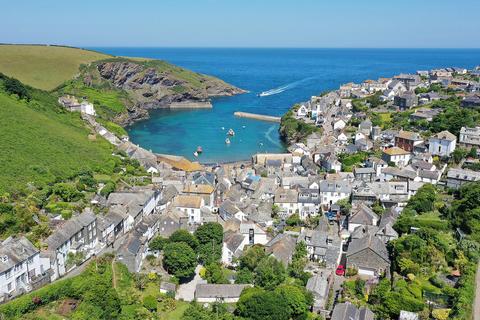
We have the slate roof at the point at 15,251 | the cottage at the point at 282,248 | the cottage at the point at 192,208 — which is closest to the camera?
the slate roof at the point at 15,251

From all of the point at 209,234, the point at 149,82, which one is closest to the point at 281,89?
the point at 149,82

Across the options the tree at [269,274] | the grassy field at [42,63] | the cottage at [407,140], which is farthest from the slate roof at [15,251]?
the grassy field at [42,63]

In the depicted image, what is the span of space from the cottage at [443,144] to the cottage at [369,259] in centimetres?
2123

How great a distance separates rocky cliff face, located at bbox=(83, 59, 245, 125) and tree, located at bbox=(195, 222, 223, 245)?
79.2m

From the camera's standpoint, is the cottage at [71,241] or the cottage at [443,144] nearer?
the cottage at [71,241]

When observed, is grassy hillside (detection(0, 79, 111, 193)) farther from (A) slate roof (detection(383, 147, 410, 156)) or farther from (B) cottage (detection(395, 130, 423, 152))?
(B) cottage (detection(395, 130, 423, 152))

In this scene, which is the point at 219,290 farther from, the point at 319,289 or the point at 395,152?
the point at 395,152

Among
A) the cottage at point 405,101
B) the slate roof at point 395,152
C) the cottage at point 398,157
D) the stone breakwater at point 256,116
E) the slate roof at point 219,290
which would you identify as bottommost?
the slate roof at point 219,290

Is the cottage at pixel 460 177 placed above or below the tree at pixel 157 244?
above

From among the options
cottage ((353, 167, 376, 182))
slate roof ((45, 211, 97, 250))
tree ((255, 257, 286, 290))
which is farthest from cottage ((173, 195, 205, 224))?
cottage ((353, 167, 376, 182))

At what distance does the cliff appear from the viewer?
103 metres

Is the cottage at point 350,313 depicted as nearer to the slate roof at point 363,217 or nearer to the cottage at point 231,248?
the cottage at point 231,248

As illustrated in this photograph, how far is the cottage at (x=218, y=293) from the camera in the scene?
84.6 ft

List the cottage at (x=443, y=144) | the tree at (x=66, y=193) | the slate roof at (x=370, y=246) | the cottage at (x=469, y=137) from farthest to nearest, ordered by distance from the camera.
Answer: the cottage at (x=469, y=137)
the cottage at (x=443, y=144)
the tree at (x=66, y=193)
the slate roof at (x=370, y=246)
